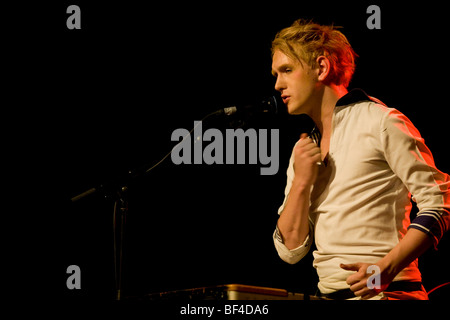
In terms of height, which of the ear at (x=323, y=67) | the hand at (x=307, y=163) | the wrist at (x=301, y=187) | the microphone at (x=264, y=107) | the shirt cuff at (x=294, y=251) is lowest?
the shirt cuff at (x=294, y=251)

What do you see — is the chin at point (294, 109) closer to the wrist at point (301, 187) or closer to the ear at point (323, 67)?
the ear at point (323, 67)

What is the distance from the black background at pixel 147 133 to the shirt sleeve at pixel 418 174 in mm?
1362

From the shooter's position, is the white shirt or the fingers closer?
the fingers

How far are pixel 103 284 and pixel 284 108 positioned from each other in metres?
1.99

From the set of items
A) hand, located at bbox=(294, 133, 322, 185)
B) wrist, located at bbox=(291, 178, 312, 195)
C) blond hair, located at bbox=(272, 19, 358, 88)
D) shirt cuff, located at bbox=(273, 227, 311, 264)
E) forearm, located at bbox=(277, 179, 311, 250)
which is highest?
blond hair, located at bbox=(272, 19, 358, 88)

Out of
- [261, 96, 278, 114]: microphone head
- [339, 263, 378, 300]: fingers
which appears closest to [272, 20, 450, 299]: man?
[339, 263, 378, 300]: fingers

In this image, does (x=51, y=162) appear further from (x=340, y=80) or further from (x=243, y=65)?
(x=340, y=80)

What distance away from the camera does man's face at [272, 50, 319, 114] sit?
232cm

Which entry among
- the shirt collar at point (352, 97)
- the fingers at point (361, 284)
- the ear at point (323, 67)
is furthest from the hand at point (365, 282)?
the ear at point (323, 67)

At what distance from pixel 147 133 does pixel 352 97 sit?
73.3 inches

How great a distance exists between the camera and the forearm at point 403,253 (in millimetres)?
1670

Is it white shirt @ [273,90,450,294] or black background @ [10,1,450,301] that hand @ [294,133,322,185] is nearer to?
white shirt @ [273,90,450,294]

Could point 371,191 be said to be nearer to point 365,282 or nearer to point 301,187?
point 301,187
